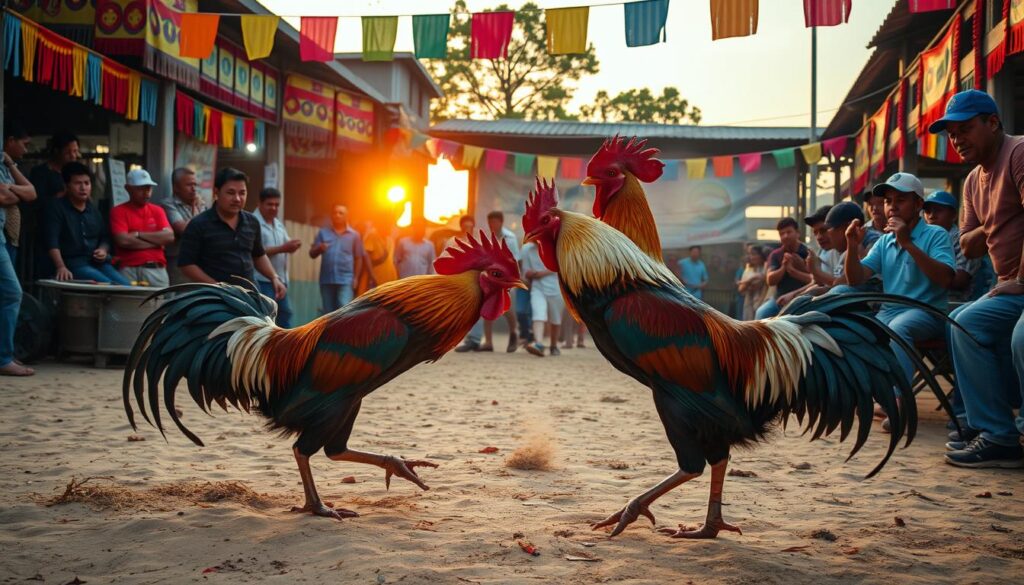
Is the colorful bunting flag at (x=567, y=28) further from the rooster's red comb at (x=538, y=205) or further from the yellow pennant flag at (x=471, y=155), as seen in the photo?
the yellow pennant flag at (x=471, y=155)

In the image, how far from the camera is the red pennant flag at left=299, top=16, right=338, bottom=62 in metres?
10.8

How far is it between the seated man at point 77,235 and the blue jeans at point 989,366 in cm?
771

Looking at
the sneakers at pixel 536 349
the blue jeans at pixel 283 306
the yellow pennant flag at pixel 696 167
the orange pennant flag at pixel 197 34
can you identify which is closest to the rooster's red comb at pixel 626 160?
the blue jeans at pixel 283 306

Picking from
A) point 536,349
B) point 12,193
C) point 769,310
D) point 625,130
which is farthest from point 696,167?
point 12,193

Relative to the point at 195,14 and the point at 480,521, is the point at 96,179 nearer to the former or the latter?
the point at 195,14

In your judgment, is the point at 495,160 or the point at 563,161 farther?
the point at 495,160

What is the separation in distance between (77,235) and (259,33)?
149 inches

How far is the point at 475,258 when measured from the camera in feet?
Answer: 12.6

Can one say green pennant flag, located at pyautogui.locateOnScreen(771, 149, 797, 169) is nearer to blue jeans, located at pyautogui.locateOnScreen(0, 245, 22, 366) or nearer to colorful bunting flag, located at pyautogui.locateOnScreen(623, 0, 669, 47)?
→ colorful bunting flag, located at pyautogui.locateOnScreen(623, 0, 669, 47)

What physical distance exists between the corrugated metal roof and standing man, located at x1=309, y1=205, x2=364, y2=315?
9.58m

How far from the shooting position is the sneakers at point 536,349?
12.2 meters

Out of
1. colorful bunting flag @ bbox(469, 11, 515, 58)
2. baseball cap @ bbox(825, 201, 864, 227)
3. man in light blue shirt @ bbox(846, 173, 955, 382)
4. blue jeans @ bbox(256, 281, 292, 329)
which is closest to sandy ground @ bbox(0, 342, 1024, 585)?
man in light blue shirt @ bbox(846, 173, 955, 382)

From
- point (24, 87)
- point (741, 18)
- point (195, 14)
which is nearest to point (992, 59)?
point (741, 18)

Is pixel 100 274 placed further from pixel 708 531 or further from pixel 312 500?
pixel 708 531
